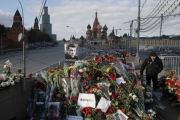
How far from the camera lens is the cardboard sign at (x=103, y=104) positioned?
17.1 ft

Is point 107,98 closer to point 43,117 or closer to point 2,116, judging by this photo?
point 43,117

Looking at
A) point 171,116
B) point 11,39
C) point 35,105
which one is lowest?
point 171,116

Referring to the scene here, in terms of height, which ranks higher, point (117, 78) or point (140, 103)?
point (117, 78)

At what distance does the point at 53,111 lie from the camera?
5047mm

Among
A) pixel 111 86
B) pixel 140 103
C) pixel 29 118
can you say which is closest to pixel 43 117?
pixel 29 118

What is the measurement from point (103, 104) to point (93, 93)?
51cm

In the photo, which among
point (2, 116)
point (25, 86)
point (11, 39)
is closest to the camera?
point (2, 116)

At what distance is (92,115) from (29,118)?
1765 millimetres

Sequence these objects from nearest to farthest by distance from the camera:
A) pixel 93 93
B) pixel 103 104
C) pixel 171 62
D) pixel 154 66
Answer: pixel 103 104 → pixel 93 93 → pixel 154 66 → pixel 171 62

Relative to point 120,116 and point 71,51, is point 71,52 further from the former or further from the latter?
point 120,116

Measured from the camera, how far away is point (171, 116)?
5836mm

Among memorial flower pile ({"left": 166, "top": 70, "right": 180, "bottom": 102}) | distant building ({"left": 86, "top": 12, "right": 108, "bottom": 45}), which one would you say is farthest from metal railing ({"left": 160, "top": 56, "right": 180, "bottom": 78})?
distant building ({"left": 86, "top": 12, "right": 108, "bottom": 45})

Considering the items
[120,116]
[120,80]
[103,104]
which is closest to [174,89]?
[120,80]

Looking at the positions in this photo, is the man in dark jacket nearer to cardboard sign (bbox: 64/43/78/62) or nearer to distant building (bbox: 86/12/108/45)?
cardboard sign (bbox: 64/43/78/62)
